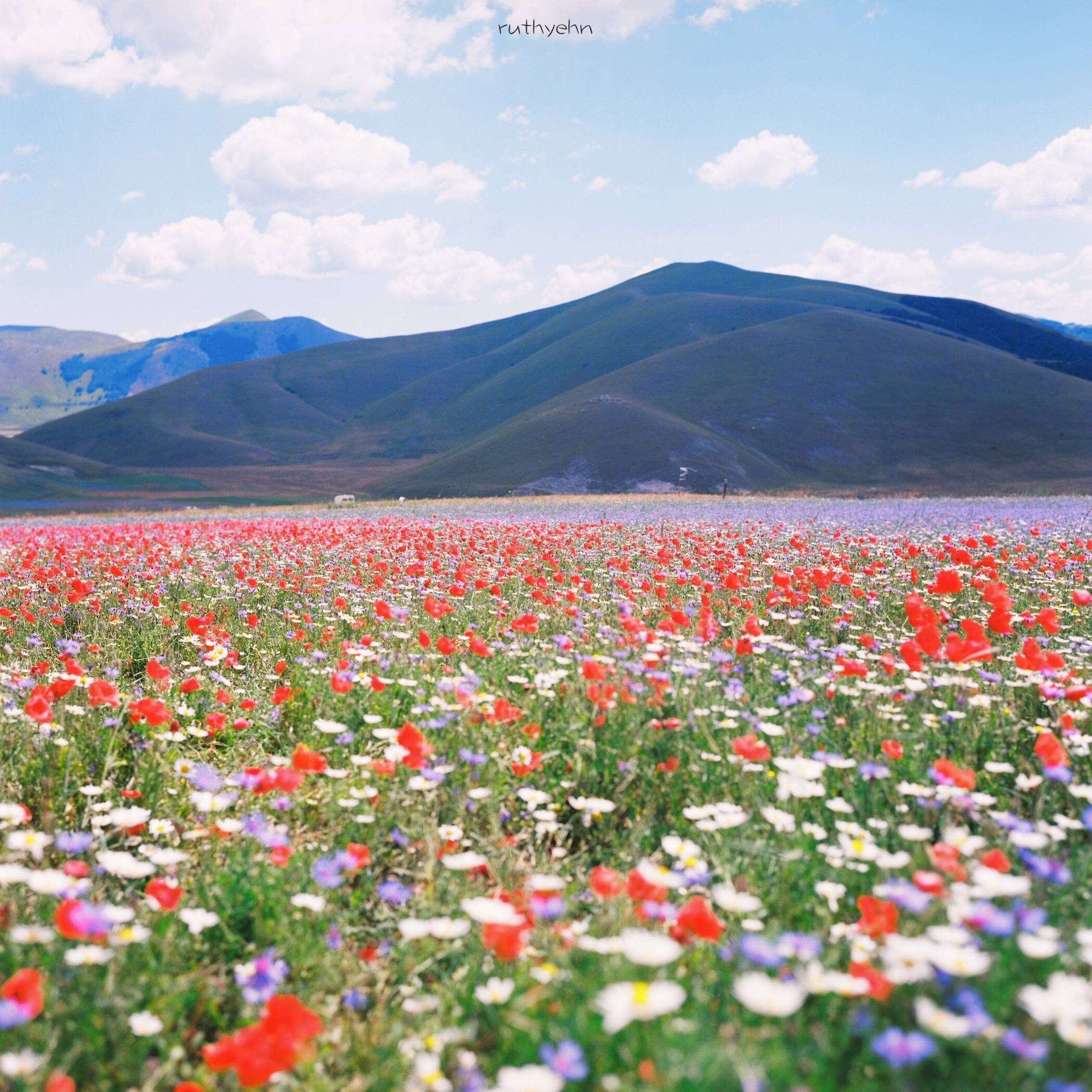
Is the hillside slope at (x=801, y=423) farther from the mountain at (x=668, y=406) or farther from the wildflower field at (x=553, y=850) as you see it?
the wildflower field at (x=553, y=850)

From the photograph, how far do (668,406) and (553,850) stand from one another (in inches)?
3913

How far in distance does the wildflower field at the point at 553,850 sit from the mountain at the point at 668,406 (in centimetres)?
6852

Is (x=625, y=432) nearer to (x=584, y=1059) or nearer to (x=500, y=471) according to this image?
(x=500, y=471)

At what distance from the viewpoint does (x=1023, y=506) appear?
69.4 ft

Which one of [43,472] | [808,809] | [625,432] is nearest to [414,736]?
[808,809]

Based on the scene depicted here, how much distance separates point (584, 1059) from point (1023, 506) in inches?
897

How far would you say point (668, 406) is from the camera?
3954 inches

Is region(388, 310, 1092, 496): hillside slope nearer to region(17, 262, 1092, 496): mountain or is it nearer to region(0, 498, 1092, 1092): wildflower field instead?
region(17, 262, 1092, 496): mountain

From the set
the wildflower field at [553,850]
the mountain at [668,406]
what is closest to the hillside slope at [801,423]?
the mountain at [668,406]

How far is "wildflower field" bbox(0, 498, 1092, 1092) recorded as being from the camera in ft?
6.53

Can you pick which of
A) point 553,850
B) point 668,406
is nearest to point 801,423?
point 668,406

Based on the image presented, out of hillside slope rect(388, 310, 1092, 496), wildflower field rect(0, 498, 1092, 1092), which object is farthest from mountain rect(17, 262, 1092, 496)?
wildflower field rect(0, 498, 1092, 1092)

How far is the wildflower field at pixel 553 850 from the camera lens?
6.53ft

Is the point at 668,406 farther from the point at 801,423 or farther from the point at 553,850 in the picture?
the point at 553,850
